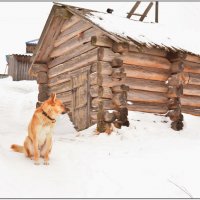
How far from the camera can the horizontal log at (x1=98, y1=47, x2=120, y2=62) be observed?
997 cm

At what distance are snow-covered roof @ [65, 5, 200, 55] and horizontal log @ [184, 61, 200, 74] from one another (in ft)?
1.52

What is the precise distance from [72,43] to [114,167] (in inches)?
271

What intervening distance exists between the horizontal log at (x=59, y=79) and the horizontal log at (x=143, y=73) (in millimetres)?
2900

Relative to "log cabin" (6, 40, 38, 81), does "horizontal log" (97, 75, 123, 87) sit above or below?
above

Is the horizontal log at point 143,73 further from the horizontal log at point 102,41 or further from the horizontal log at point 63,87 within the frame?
the horizontal log at point 63,87

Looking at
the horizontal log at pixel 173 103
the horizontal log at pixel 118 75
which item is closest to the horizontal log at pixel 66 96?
the horizontal log at pixel 118 75

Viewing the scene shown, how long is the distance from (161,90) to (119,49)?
234 cm

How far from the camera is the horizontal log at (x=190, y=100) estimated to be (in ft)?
38.9

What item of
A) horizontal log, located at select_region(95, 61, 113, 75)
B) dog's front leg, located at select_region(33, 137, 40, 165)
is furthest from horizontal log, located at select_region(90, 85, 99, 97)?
dog's front leg, located at select_region(33, 137, 40, 165)

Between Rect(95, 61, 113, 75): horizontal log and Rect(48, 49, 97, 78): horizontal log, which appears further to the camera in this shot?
Rect(48, 49, 97, 78): horizontal log

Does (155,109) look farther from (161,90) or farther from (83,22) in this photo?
(83,22)

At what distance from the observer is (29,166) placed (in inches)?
238

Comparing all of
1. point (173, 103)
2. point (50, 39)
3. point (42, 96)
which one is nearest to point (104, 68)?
point (173, 103)

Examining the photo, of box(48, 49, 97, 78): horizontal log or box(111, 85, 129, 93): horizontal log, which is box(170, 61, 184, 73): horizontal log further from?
box(48, 49, 97, 78): horizontal log
